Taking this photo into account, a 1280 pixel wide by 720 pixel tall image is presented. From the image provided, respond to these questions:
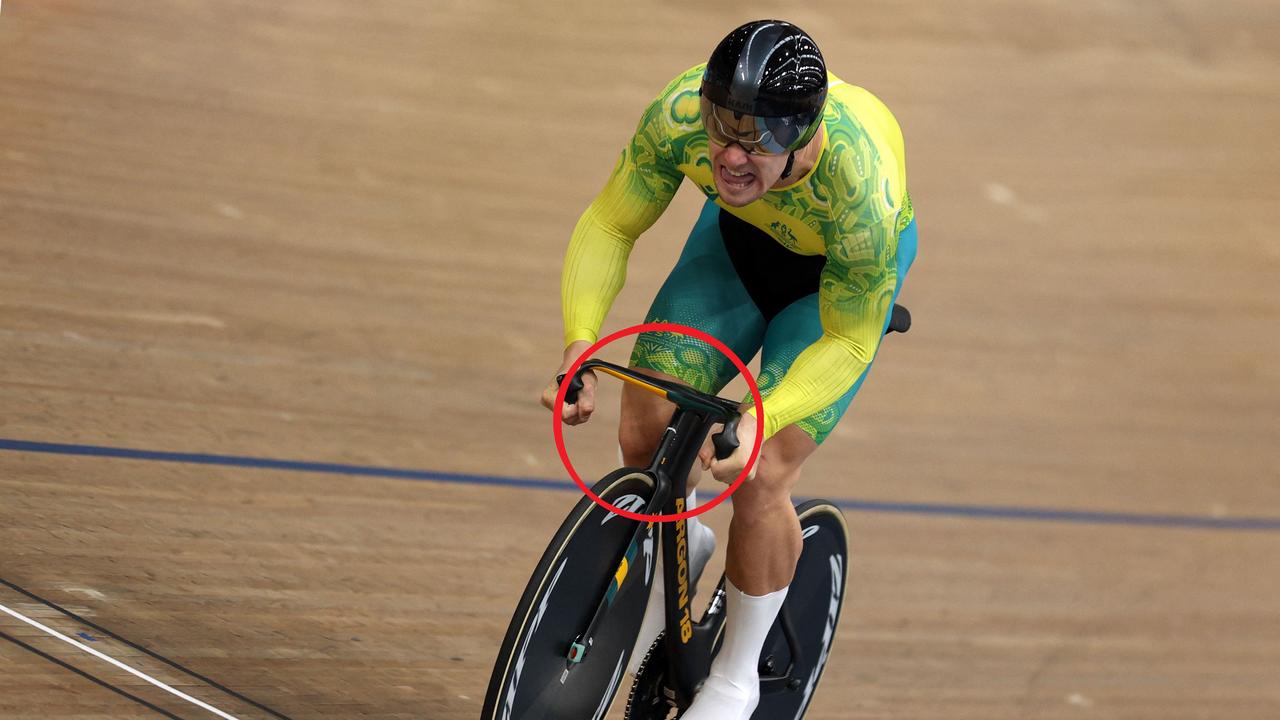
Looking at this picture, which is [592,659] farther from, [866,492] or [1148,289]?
[1148,289]

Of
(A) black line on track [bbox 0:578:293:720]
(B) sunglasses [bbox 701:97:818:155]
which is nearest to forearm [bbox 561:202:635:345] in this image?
(B) sunglasses [bbox 701:97:818:155]

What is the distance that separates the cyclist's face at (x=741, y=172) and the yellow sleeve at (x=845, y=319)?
167 millimetres

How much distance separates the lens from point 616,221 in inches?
83.6

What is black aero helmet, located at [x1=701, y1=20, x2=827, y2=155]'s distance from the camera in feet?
5.98

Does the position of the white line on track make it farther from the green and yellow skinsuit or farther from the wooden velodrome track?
the green and yellow skinsuit

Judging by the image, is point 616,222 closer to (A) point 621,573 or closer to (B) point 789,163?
(B) point 789,163

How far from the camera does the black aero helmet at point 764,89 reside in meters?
1.82

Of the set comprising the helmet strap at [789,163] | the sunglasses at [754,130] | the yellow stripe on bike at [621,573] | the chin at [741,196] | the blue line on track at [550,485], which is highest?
the sunglasses at [754,130]

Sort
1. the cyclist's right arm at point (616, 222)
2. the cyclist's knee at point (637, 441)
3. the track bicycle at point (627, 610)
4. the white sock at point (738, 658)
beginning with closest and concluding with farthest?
the track bicycle at point (627, 610) → the cyclist's right arm at point (616, 222) → the cyclist's knee at point (637, 441) → the white sock at point (738, 658)

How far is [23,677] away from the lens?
2305 millimetres

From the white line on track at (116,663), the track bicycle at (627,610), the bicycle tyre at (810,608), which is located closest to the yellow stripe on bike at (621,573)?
the track bicycle at (627,610)

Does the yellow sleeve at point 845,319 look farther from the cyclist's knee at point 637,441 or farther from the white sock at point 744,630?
the white sock at point 744,630

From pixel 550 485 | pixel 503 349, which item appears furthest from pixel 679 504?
pixel 503 349

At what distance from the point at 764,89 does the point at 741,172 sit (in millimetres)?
130
